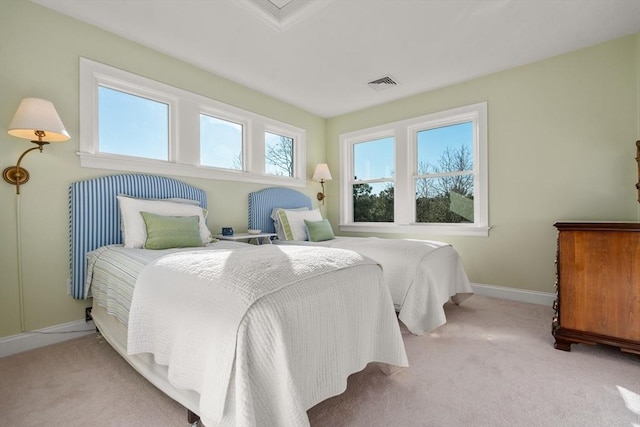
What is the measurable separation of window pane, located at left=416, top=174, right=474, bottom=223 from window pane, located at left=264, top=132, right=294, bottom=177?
1.88 m

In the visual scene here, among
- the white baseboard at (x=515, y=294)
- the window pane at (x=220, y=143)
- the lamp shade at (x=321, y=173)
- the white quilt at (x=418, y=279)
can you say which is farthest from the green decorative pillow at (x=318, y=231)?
the white baseboard at (x=515, y=294)

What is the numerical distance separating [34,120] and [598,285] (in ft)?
12.9

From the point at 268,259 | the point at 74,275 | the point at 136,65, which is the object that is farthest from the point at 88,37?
the point at 268,259

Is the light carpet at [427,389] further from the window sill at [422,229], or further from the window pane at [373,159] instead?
the window pane at [373,159]

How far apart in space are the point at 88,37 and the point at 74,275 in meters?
1.96

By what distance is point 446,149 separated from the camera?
12.9 feet

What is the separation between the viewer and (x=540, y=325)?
2.58 m

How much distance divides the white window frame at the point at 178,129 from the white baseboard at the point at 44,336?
1293 millimetres

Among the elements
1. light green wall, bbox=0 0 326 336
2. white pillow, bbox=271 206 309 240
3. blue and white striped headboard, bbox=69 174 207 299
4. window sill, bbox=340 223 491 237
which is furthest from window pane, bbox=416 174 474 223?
light green wall, bbox=0 0 326 336

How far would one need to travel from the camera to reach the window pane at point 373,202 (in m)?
4.48

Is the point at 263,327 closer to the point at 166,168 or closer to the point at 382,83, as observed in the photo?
the point at 166,168

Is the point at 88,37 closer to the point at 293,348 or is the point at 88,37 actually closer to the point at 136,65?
the point at 136,65

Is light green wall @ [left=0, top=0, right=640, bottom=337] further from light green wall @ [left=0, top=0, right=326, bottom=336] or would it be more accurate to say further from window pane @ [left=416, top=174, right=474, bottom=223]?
window pane @ [left=416, top=174, right=474, bottom=223]

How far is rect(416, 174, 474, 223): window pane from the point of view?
12.3ft
